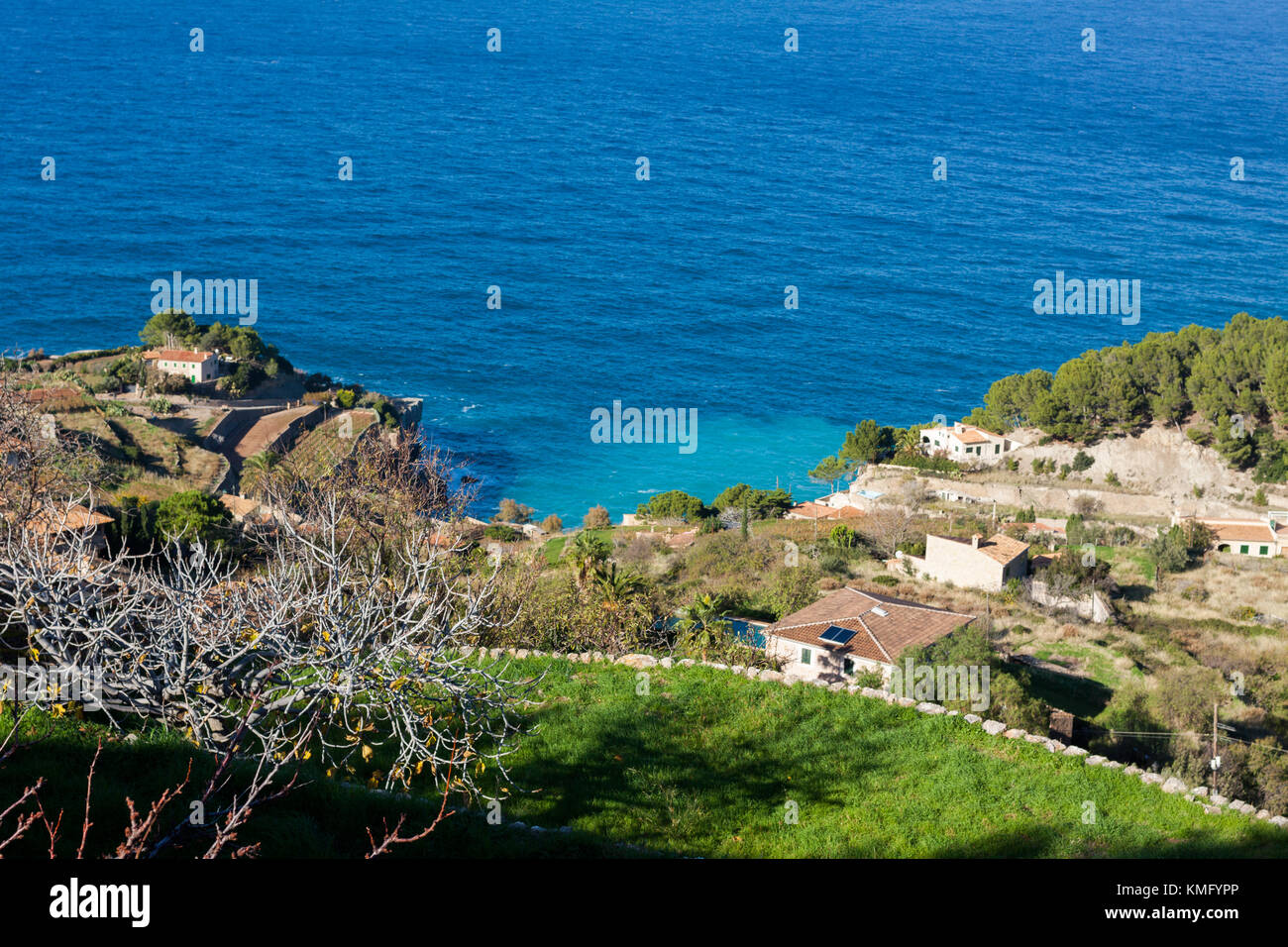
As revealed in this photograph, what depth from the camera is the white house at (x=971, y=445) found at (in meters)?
77.4

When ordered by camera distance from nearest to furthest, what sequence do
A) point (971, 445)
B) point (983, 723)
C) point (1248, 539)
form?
point (983, 723)
point (1248, 539)
point (971, 445)

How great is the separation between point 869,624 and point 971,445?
149 ft

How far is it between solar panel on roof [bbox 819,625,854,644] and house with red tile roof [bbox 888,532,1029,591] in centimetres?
1602

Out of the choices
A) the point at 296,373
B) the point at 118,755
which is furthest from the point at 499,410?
the point at 118,755

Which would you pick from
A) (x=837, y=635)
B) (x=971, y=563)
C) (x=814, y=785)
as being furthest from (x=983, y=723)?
(x=971, y=563)

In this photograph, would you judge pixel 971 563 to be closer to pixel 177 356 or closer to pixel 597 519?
pixel 597 519

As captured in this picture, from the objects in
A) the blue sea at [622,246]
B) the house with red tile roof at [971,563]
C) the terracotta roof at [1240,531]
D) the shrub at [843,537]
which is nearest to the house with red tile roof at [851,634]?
the house with red tile roof at [971,563]

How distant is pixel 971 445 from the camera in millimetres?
77500

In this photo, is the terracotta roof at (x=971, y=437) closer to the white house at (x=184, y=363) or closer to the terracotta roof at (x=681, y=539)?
the terracotta roof at (x=681, y=539)

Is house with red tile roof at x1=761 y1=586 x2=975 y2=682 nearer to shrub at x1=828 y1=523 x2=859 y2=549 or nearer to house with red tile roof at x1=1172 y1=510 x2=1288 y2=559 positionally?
shrub at x1=828 y1=523 x2=859 y2=549

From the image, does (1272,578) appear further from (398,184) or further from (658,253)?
(398,184)

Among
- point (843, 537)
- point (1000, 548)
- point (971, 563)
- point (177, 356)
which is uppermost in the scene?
point (177, 356)

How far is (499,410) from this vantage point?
319ft

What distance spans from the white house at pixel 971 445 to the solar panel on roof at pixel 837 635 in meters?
45.3
